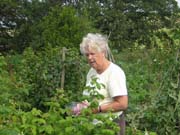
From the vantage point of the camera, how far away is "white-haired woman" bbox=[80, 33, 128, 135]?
142 inches

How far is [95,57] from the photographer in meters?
3.69

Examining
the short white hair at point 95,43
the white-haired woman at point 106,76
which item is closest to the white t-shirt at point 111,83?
the white-haired woman at point 106,76

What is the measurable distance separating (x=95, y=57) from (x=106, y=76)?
0.51ft

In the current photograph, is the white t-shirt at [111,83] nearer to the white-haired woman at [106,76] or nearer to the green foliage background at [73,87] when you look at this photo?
the white-haired woman at [106,76]

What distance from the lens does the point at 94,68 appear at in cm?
376

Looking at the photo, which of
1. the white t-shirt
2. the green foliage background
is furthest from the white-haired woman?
the green foliage background

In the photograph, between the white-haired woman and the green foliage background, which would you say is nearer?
the green foliage background

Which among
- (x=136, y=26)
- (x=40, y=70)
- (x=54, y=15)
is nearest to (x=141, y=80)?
(x=40, y=70)

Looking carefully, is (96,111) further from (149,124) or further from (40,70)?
(40,70)

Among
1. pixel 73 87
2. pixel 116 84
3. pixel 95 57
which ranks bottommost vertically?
pixel 73 87

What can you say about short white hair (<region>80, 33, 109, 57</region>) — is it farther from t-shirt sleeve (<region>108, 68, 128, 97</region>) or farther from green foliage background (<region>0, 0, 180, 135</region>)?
green foliage background (<region>0, 0, 180, 135</region>)

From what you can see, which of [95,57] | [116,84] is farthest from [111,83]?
[95,57]

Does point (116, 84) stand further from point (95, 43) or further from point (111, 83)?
point (95, 43)

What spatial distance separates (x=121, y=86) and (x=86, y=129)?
476 mm
